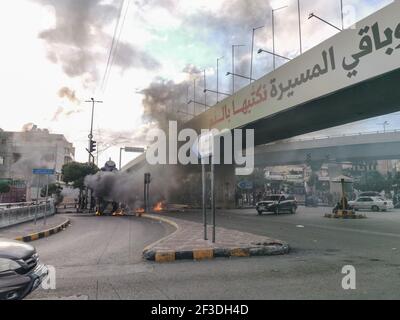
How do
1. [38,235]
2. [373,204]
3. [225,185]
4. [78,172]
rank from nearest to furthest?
1. [38,235]
2. [373,204]
3. [225,185]
4. [78,172]

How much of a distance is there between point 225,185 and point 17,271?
31496mm

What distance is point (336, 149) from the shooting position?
4319 cm

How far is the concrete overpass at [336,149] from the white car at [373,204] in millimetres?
7050

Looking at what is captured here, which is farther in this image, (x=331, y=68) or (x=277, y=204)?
(x=277, y=204)

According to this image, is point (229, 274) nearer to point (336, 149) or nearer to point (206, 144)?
point (206, 144)

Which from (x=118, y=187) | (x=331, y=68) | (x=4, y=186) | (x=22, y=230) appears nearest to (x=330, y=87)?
(x=331, y=68)

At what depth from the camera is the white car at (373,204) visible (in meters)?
31.2

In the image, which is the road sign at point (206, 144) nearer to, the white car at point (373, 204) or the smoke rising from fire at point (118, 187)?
the smoke rising from fire at point (118, 187)

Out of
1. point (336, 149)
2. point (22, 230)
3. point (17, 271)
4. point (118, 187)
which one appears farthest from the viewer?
point (336, 149)

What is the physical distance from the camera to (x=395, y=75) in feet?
40.0

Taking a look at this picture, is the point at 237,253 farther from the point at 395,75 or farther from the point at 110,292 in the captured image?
the point at 395,75

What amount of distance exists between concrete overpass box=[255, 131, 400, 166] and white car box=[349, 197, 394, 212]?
705 centimetres

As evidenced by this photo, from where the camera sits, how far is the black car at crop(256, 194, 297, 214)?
2575 cm

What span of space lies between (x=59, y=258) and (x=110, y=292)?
142 inches
